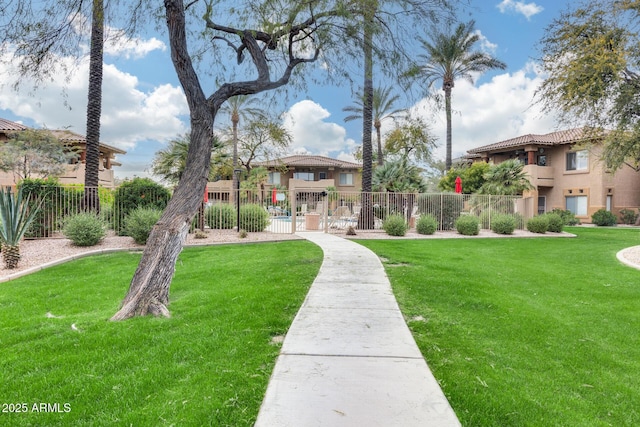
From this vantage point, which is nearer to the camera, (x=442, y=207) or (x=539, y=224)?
(x=539, y=224)

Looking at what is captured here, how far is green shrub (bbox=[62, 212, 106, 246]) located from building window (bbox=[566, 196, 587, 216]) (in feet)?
113

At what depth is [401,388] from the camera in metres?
3.38

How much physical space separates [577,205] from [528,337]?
1331 inches

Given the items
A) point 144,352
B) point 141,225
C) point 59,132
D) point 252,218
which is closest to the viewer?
point 144,352

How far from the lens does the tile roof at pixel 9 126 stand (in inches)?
1153

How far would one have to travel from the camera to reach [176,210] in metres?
6.16

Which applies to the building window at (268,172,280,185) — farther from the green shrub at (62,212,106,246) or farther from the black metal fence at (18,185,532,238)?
the green shrub at (62,212,106,246)

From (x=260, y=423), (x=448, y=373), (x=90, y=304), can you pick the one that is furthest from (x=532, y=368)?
(x=90, y=304)

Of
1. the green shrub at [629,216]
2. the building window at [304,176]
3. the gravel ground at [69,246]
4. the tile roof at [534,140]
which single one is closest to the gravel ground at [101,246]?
the gravel ground at [69,246]

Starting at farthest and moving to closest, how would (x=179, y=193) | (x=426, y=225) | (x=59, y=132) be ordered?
(x=59, y=132)
(x=426, y=225)
(x=179, y=193)

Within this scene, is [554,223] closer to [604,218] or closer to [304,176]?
[604,218]

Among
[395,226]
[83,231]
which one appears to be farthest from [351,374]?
[395,226]

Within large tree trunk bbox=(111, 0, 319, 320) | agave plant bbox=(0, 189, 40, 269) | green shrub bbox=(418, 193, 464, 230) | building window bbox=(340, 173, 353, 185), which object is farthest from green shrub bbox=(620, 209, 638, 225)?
agave plant bbox=(0, 189, 40, 269)

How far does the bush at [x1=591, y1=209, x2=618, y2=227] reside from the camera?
29.5 metres
